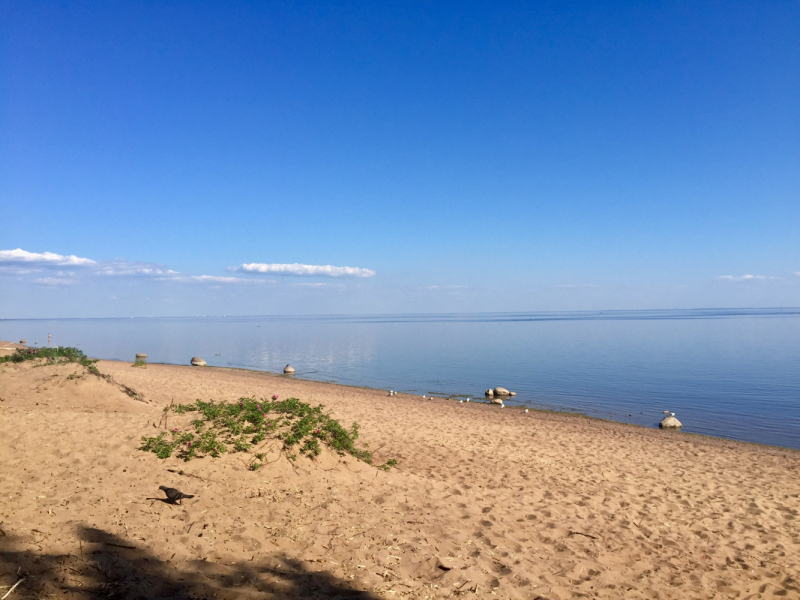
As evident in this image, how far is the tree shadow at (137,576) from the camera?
4371 mm

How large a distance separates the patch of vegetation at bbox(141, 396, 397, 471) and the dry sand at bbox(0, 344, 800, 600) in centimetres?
26

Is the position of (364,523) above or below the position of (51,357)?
below

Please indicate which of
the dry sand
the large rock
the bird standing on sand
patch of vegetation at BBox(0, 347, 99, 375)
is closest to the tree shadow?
the dry sand

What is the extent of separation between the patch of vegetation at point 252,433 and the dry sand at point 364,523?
260 mm

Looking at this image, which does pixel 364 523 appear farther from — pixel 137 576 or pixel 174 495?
pixel 137 576

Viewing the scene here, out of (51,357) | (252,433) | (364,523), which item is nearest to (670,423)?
(364,523)

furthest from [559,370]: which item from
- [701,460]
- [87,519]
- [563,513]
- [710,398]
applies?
[87,519]

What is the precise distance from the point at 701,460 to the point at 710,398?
15215 millimetres

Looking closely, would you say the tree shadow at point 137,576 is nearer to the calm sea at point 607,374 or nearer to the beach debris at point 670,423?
the beach debris at point 670,423

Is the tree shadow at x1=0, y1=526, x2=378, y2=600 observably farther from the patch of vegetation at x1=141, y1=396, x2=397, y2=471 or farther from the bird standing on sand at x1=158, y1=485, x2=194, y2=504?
the patch of vegetation at x1=141, y1=396, x2=397, y2=471

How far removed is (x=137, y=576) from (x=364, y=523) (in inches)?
124

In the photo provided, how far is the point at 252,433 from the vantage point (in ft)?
29.1

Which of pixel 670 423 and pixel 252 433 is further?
pixel 670 423

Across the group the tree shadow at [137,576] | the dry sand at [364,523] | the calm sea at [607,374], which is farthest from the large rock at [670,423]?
the tree shadow at [137,576]
